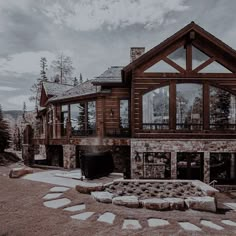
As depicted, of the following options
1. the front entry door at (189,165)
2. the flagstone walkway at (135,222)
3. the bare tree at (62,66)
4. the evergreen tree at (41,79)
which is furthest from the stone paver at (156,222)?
the evergreen tree at (41,79)

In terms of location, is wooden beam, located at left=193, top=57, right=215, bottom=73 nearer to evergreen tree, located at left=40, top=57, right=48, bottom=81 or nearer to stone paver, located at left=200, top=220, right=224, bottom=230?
stone paver, located at left=200, top=220, right=224, bottom=230

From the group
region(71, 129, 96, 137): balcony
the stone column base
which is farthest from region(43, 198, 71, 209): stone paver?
the stone column base

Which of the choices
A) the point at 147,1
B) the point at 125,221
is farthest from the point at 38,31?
the point at 125,221

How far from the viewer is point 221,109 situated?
35.9 ft

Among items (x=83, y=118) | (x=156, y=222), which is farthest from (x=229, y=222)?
(x=83, y=118)

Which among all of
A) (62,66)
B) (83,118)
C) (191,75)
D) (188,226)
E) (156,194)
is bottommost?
(188,226)

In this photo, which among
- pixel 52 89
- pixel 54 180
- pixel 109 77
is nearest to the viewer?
pixel 54 180

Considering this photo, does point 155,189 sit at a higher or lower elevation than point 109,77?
lower

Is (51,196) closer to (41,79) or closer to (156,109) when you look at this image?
(156,109)

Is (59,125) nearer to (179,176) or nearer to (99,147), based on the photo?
(99,147)

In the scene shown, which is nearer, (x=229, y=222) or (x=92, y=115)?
(x=229, y=222)

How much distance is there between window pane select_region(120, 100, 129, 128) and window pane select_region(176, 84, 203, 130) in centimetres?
309

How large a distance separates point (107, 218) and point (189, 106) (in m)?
7.46

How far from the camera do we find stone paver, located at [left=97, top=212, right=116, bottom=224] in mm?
4845
